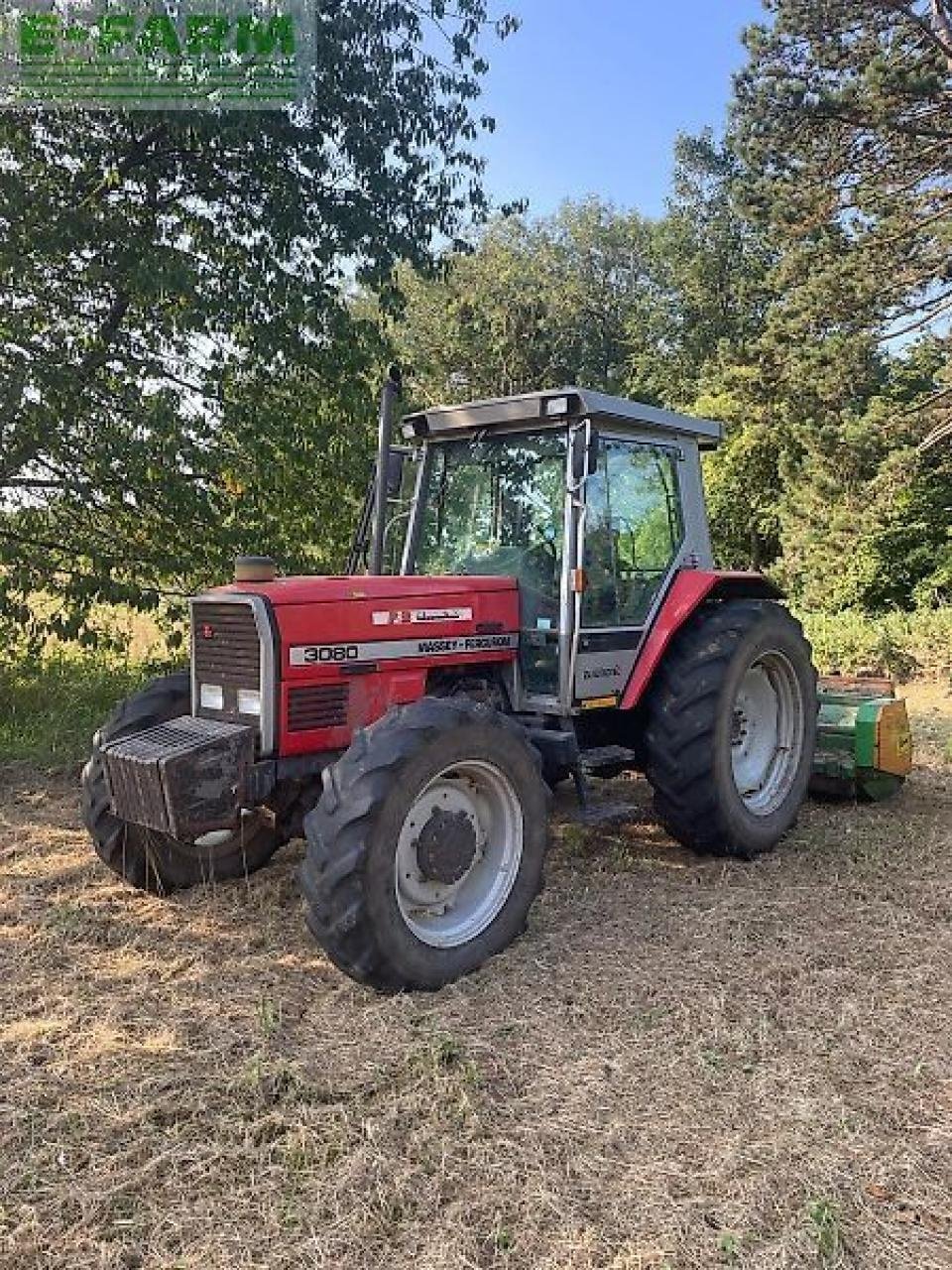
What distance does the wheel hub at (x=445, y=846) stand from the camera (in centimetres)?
360

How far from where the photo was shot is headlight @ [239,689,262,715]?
3.81 meters

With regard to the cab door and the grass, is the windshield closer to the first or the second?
the cab door

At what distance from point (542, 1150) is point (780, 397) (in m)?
15.2

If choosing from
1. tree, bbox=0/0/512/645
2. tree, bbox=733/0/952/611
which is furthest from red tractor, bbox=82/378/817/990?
tree, bbox=733/0/952/611

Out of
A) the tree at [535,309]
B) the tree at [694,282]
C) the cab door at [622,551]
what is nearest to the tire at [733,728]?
the cab door at [622,551]

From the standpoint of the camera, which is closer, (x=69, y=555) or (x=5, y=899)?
(x=5, y=899)

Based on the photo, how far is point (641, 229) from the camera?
29.1 m

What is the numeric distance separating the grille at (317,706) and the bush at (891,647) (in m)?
9.01

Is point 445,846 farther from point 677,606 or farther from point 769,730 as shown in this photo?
point 769,730

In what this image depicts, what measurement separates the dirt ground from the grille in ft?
2.74

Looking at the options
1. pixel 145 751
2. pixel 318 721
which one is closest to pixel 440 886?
pixel 318 721

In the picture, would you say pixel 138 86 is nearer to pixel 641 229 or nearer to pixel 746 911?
pixel 746 911
